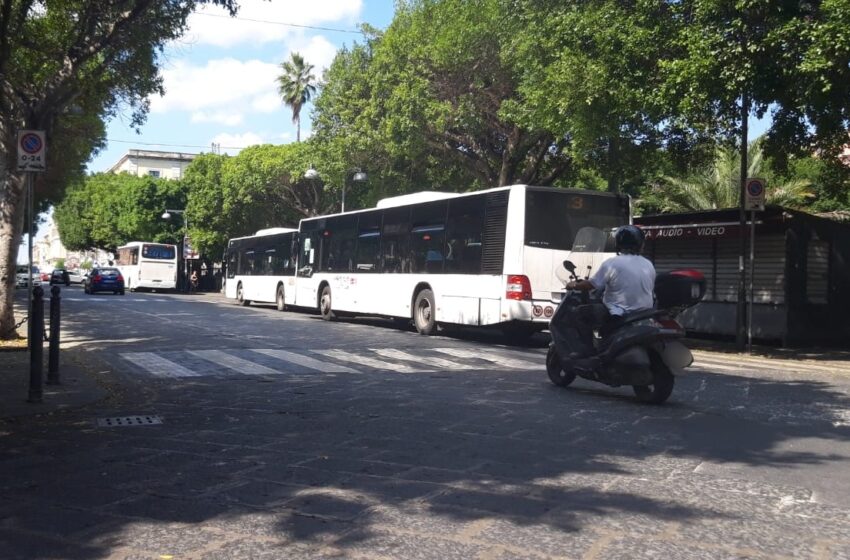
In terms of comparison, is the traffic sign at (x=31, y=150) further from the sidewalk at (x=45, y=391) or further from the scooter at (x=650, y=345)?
the scooter at (x=650, y=345)

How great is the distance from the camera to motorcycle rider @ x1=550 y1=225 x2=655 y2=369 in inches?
310

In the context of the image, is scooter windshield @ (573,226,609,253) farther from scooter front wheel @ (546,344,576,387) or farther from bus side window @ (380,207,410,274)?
bus side window @ (380,207,410,274)

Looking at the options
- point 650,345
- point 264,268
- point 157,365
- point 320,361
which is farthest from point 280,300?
point 650,345

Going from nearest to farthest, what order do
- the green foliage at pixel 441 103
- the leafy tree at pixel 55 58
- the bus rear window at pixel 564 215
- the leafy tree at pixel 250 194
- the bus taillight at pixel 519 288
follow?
the leafy tree at pixel 55 58, the bus taillight at pixel 519 288, the bus rear window at pixel 564 215, the green foliage at pixel 441 103, the leafy tree at pixel 250 194

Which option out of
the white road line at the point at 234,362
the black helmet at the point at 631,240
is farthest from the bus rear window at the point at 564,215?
the black helmet at the point at 631,240

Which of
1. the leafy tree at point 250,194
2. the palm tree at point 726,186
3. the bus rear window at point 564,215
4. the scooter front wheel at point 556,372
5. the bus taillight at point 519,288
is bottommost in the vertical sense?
the scooter front wheel at point 556,372

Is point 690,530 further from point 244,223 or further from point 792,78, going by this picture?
point 244,223

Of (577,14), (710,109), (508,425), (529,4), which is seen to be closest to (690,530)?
(508,425)

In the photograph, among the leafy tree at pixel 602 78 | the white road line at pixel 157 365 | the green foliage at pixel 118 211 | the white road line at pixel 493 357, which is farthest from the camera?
the green foliage at pixel 118 211

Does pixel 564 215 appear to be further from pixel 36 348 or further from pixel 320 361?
pixel 36 348

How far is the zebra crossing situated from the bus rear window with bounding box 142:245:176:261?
3986cm

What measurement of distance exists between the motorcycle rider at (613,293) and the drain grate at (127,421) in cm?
427

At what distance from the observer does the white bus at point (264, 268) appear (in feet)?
89.4

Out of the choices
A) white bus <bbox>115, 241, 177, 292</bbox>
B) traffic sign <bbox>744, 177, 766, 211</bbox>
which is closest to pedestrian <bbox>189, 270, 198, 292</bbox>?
white bus <bbox>115, 241, 177, 292</bbox>
